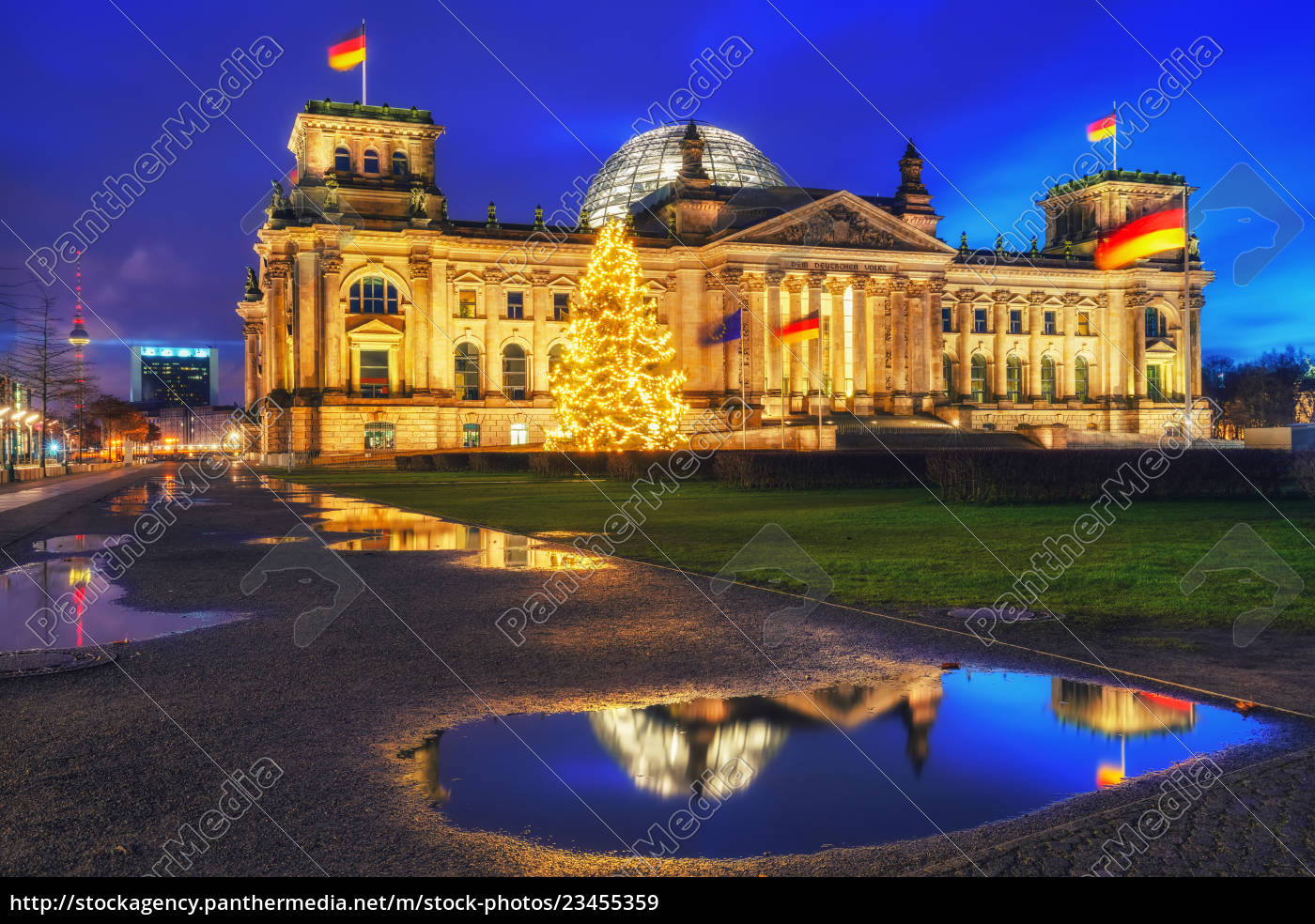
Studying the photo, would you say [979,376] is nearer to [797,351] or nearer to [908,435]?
[797,351]

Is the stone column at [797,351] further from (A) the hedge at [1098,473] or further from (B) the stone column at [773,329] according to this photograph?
(A) the hedge at [1098,473]

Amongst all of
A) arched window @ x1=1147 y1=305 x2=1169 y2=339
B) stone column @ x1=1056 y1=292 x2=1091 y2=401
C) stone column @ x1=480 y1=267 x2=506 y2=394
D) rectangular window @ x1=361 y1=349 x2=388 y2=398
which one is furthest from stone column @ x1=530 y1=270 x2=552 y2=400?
arched window @ x1=1147 y1=305 x2=1169 y2=339

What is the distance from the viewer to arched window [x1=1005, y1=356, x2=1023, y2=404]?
9498 centimetres

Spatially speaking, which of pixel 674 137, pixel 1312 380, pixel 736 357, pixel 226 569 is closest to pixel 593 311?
pixel 736 357

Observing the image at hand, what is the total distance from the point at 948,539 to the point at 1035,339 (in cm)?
8081

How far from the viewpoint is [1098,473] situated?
96.2 feet

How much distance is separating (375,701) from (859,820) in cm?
415

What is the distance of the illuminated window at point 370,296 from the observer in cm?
7688

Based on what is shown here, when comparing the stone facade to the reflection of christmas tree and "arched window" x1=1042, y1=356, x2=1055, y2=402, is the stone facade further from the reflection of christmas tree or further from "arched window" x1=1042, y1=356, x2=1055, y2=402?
the reflection of christmas tree

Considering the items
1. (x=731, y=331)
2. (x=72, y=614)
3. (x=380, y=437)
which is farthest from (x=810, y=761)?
(x=380, y=437)

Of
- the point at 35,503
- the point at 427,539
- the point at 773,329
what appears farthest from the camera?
the point at 773,329

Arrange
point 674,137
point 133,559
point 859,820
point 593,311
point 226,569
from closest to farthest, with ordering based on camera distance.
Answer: point 859,820
point 226,569
point 133,559
point 593,311
point 674,137
